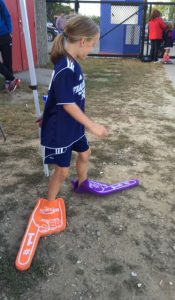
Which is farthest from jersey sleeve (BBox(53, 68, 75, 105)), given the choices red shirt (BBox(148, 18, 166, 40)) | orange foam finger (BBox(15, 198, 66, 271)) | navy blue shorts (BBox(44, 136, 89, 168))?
red shirt (BBox(148, 18, 166, 40))

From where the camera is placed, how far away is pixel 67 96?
218 cm

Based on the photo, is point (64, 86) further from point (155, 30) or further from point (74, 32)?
point (155, 30)

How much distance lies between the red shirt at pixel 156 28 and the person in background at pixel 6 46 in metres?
6.51

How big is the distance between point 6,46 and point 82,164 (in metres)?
4.30

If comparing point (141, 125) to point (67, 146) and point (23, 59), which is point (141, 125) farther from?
point (23, 59)

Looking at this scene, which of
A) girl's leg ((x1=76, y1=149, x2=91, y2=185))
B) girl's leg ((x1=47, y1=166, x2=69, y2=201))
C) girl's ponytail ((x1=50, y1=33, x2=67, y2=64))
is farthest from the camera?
girl's leg ((x1=76, y1=149, x2=91, y2=185))

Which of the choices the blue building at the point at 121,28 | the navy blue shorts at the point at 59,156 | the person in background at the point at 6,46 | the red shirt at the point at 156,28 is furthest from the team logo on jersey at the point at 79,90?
the blue building at the point at 121,28

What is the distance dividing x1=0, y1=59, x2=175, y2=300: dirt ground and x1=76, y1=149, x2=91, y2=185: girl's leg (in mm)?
195

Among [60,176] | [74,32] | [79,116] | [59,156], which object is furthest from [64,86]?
[60,176]

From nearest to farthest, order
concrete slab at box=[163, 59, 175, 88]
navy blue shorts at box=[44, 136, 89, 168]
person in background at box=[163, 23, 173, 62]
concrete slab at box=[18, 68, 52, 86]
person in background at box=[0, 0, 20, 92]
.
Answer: navy blue shorts at box=[44, 136, 89, 168]
person in background at box=[0, 0, 20, 92]
concrete slab at box=[18, 68, 52, 86]
concrete slab at box=[163, 59, 175, 88]
person in background at box=[163, 23, 173, 62]

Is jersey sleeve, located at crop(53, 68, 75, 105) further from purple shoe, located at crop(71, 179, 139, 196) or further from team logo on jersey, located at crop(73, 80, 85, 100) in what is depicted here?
purple shoe, located at crop(71, 179, 139, 196)

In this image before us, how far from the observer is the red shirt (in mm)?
11172

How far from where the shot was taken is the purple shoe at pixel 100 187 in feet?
10.0

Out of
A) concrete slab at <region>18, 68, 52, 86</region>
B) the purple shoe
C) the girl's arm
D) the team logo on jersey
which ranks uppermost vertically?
the team logo on jersey
